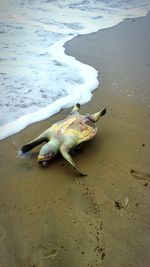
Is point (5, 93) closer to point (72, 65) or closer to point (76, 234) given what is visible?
point (72, 65)

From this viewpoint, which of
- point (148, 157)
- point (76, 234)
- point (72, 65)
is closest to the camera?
point (76, 234)

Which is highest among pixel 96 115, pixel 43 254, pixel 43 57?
pixel 96 115

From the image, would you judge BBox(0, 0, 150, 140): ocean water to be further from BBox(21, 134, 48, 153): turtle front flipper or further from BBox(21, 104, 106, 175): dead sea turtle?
BBox(21, 104, 106, 175): dead sea turtle

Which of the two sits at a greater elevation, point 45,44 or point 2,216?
point 2,216

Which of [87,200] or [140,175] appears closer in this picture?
[87,200]

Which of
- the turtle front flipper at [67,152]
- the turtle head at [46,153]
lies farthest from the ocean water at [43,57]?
the turtle front flipper at [67,152]

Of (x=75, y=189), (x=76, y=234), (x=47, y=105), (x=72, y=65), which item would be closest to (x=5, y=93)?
(x=47, y=105)

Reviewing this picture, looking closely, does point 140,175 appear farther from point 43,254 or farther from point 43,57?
point 43,57

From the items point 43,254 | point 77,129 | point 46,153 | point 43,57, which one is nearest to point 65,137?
point 77,129
